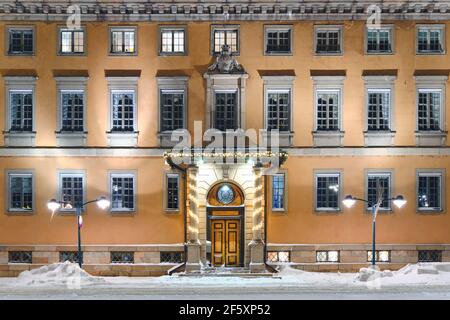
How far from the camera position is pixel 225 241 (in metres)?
37.8

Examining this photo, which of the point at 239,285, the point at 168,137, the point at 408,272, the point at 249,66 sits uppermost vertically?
the point at 249,66

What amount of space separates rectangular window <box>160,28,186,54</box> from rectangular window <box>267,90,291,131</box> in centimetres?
483

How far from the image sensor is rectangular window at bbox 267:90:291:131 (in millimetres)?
37812

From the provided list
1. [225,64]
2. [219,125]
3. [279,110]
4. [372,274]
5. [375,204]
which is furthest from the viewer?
[279,110]

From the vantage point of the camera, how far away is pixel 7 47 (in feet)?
124

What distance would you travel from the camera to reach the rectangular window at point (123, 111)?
37.8 m

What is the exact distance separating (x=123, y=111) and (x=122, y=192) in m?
3.91

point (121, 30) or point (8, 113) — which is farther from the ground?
point (121, 30)

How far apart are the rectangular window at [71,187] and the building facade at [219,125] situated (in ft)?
0.22

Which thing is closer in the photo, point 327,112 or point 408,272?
point 408,272

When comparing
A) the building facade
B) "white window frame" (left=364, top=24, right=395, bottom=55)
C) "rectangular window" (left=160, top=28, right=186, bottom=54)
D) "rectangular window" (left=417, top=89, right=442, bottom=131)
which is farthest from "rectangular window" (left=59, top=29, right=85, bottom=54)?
"rectangular window" (left=417, top=89, right=442, bottom=131)

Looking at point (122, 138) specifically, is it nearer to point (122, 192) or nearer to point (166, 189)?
point (122, 192)

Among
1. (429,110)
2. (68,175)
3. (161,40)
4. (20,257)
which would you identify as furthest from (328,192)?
(20,257)

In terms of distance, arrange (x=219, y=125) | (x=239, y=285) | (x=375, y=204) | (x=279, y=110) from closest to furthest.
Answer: (x=239, y=285) < (x=375, y=204) < (x=219, y=125) < (x=279, y=110)
